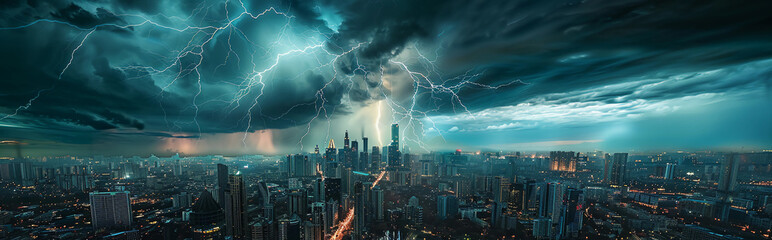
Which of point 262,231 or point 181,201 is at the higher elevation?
point 262,231

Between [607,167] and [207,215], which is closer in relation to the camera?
[207,215]

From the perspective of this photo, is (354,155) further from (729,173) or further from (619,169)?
(729,173)

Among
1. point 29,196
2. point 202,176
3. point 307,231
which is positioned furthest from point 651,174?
point 29,196

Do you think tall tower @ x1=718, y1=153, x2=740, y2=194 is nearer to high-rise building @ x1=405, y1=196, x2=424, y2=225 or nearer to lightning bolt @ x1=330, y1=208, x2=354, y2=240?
high-rise building @ x1=405, y1=196, x2=424, y2=225

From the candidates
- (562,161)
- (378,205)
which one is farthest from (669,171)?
(378,205)

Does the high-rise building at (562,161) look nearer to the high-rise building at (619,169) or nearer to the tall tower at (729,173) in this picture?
the high-rise building at (619,169)

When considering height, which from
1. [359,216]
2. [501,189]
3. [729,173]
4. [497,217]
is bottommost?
[497,217]
